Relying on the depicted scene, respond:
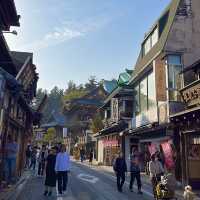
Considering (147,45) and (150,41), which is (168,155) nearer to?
(150,41)

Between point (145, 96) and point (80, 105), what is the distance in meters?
35.0

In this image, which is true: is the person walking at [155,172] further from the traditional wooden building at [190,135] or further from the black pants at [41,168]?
the black pants at [41,168]

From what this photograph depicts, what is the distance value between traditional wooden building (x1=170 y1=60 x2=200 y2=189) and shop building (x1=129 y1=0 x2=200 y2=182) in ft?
2.03

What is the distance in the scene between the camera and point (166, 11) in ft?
69.8

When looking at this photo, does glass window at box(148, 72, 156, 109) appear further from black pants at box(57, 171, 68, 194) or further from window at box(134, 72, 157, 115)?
black pants at box(57, 171, 68, 194)

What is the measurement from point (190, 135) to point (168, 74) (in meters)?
4.57

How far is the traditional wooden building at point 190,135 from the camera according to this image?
13.8m

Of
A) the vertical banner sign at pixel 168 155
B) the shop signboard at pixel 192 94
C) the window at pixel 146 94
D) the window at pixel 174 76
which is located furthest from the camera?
the window at pixel 146 94

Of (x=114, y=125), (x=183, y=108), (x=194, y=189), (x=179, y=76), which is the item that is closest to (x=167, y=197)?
(x=194, y=189)

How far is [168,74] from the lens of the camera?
1725 cm

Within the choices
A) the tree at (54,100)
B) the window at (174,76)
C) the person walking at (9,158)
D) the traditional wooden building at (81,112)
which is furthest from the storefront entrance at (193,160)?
the tree at (54,100)

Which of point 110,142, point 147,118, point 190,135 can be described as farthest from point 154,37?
point 110,142

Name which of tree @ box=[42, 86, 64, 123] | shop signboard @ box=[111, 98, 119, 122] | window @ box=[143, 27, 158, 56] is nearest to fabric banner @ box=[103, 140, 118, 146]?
shop signboard @ box=[111, 98, 119, 122]

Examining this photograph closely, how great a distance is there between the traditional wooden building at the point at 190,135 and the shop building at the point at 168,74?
618 mm
